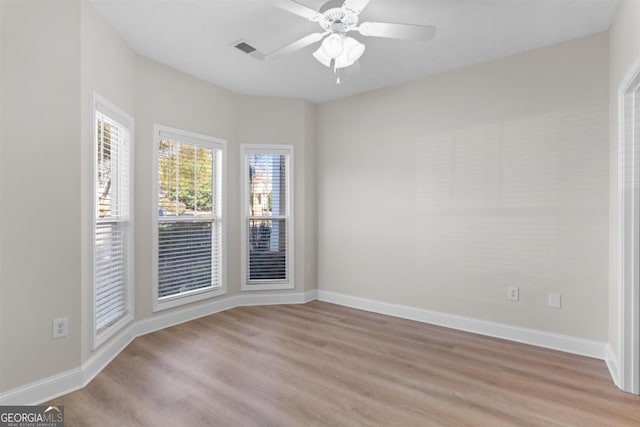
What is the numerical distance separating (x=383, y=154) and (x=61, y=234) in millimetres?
3207

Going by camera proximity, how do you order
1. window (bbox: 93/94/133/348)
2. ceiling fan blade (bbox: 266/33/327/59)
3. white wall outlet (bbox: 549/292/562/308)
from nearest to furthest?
1. ceiling fan blade (bbox: 266/33/327/59)
2. window (bbox: 93/94/133/348)
3. white wall outlet (bbox: 549/292/562/308)

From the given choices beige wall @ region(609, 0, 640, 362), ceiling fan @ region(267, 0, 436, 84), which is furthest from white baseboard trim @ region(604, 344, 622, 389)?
ceiling fan @ region(267, 0, 436, 84)

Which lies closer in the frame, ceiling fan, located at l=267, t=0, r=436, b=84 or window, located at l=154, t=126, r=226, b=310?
ceiling fan, located at l=267, t=0, r=436, b=84

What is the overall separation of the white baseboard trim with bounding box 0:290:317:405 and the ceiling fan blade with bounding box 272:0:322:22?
2742 mm

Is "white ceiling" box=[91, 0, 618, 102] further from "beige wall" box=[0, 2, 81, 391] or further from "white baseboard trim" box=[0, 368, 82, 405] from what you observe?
"white baseboard trim" box=[0, 368, 82, 405]

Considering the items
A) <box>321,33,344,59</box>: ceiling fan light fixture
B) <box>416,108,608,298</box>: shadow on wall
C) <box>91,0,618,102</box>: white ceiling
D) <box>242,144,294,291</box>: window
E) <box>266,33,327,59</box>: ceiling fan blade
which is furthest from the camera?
<box>242,144,294,291</box>: window

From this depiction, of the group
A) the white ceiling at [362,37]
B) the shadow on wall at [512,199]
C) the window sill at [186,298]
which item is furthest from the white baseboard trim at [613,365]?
the window sill at [186,298]

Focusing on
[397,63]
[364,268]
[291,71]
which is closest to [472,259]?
[364,268]

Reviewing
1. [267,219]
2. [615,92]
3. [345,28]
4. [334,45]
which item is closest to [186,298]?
[267,219]

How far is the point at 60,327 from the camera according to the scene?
2.19m

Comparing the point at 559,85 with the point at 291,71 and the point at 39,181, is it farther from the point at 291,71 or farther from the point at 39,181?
the point at 39,181

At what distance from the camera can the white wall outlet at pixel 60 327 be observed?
217cm

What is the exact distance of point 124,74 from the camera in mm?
2930

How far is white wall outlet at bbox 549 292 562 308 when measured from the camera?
290 cm
